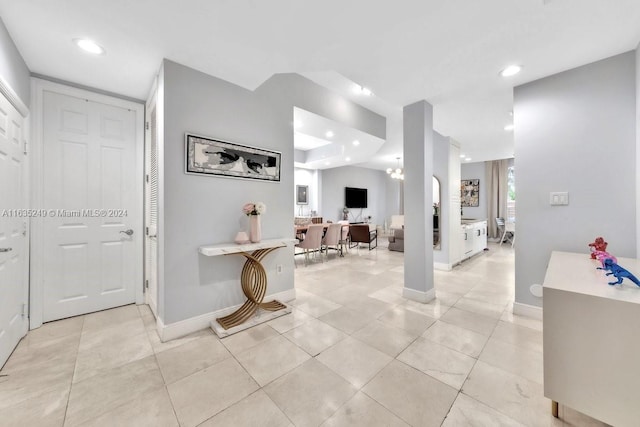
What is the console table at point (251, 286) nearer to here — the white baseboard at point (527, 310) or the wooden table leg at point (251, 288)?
the wooden table leg at point (251, 288)

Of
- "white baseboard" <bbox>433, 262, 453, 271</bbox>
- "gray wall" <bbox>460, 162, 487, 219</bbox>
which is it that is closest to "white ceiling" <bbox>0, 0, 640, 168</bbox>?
"white baseboard" <bbox>433, 262, 453, 271</bbox>

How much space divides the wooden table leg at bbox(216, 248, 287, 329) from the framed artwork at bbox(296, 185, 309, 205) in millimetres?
5572

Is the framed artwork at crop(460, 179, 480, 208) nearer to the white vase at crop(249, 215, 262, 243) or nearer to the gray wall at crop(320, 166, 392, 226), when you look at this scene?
the gray wall at crop(320, 166, 392, 226)

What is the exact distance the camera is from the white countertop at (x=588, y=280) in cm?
118

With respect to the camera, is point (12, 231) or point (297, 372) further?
point (12, 231)

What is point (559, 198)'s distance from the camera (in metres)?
2.42

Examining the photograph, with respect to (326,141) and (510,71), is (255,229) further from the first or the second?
(326,141)

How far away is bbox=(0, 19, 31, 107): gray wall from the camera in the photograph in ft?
5.73

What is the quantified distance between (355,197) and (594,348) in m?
8.46

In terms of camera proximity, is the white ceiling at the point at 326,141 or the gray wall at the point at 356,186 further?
the gray wall at the point at 356,186

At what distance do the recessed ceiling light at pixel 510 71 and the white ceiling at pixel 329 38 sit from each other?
0.21ft

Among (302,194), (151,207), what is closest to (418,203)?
(151,207)

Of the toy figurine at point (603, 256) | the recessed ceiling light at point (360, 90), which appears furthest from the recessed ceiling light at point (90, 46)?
the toy figurine at point (603, 256)

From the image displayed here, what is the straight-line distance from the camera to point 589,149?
2283mm
